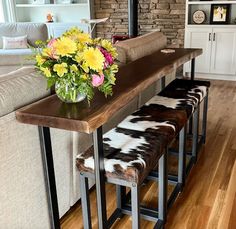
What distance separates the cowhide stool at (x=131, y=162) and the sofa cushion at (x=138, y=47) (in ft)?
2.68

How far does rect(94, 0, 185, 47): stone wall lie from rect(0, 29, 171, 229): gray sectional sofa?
4.05m

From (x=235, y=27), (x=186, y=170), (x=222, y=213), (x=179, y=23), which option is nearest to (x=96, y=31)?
(x=179, y=23)

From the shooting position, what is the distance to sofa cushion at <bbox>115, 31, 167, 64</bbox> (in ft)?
7.97

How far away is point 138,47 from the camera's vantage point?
8.52 ft

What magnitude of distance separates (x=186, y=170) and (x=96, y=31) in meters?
4.29

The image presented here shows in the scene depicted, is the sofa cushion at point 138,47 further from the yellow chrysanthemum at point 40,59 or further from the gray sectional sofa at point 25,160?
the yellow chrysanthemum at point 40,59

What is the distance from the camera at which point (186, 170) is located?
2414 mm

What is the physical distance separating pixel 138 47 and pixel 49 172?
143 centimetres

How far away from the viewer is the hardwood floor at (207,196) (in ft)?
6.31

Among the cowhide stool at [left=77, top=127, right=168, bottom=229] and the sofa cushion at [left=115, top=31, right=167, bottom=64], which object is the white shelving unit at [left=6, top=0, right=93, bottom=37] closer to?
the sofa cushion at [left=115, top=31, right=167, bottom=64]

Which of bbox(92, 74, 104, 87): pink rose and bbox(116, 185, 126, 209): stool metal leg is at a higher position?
bbox(92, 74, 104, 87): pink rose

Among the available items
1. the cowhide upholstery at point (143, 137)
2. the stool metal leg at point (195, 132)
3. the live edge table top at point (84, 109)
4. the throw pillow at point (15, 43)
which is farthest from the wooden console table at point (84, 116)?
the throw pillow at point (15, 43)

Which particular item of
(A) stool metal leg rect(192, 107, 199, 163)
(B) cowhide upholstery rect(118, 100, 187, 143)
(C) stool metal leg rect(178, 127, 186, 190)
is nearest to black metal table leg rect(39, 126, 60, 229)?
(B) cowhide upholstery rect(118, 100, 187, 143)

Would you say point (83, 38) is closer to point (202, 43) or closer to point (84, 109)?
point (84, 109)
